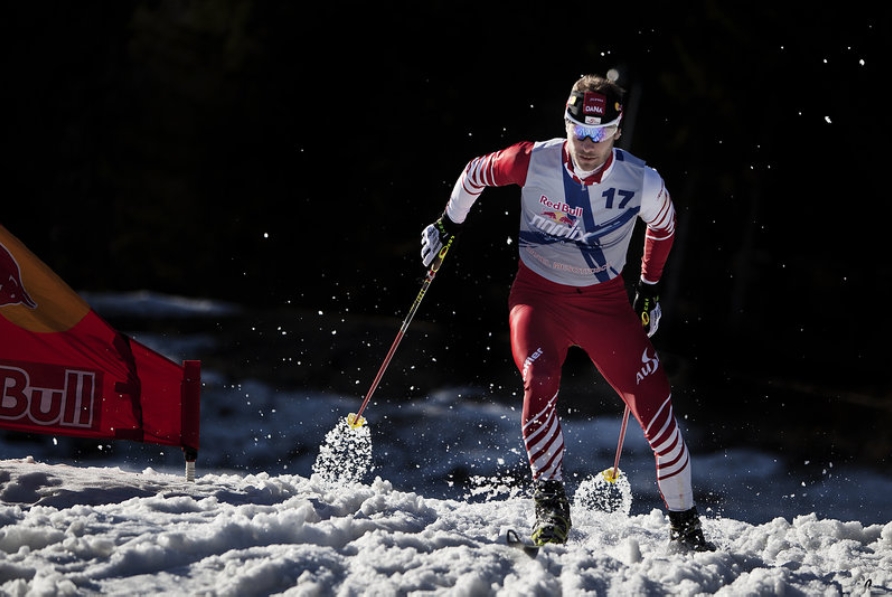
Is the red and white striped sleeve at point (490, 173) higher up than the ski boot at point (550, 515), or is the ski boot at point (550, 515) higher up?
the red and white striped sleeve at point (490, 173)

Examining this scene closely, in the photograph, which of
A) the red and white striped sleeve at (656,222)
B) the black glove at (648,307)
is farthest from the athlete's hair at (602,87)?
the black glove at (648,307)

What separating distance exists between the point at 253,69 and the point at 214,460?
31.1 feet

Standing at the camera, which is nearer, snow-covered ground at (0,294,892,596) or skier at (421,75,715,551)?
snow-covered ground at (0,294,892,596)

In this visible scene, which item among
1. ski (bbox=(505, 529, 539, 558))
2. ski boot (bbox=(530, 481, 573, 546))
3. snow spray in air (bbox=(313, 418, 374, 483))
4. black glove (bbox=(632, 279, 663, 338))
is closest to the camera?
ski (bbox=(505, 529, 539, 558))

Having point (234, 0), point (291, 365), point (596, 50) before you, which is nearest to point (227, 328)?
point (291, 365)

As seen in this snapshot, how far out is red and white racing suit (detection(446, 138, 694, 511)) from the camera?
4855mm

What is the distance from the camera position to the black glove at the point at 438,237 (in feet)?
18.2

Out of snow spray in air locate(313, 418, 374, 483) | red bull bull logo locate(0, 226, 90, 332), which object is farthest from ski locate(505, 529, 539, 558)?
red bull bull logo locate(0, 226, 90, 332)

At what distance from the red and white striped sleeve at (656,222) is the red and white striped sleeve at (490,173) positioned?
0.55 meters

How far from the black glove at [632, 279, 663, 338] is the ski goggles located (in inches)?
34.2

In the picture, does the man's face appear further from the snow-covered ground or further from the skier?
the snow-covered ground

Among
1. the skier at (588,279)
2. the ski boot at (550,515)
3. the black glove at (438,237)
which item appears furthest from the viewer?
the black glove at (438,237)

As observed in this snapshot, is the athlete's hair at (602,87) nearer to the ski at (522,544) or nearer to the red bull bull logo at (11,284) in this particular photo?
the ski at (522,544)

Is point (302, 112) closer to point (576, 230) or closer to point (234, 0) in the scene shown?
point (234, 0)
